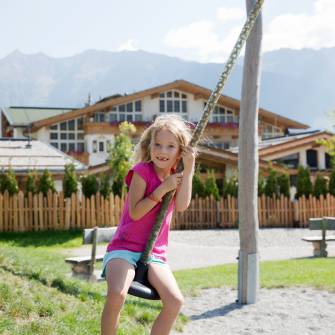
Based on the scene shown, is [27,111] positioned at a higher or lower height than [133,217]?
higher

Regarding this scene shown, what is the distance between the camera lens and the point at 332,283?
9.24 metres

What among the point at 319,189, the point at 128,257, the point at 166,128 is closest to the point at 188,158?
the point at 166,128

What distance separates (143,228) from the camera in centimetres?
356

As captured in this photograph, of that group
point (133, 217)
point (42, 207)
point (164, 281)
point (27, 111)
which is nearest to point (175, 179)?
point (133, 217)

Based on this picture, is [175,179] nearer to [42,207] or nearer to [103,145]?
[42,207]

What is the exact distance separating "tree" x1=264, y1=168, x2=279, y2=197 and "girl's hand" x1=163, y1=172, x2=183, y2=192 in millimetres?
24079

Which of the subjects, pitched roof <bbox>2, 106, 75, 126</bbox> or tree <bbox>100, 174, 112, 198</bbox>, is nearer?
tree <bbox>100, 174, 112, 198</bbox>

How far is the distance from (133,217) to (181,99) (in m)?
39.9

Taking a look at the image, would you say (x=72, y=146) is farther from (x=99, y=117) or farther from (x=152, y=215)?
(x=152, y=215)

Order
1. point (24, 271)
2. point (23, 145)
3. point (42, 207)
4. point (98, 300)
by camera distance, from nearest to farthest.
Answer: point (98, 300)
point (24, 271)
point (42, 207)
point (23, 145)

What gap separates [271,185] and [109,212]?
7500 mm

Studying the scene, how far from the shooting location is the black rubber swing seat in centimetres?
331

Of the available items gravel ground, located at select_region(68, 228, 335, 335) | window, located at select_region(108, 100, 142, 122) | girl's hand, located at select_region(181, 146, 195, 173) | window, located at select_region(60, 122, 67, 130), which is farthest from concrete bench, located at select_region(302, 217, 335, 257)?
window, located at select_region(60, 122, 67, 130)

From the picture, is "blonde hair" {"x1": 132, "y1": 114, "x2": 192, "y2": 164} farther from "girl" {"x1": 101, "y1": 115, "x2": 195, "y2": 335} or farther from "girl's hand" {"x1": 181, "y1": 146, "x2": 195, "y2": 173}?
"girl's hand" {"x1": 181, "y1": 146, "x2": 195, "y2": 173}
